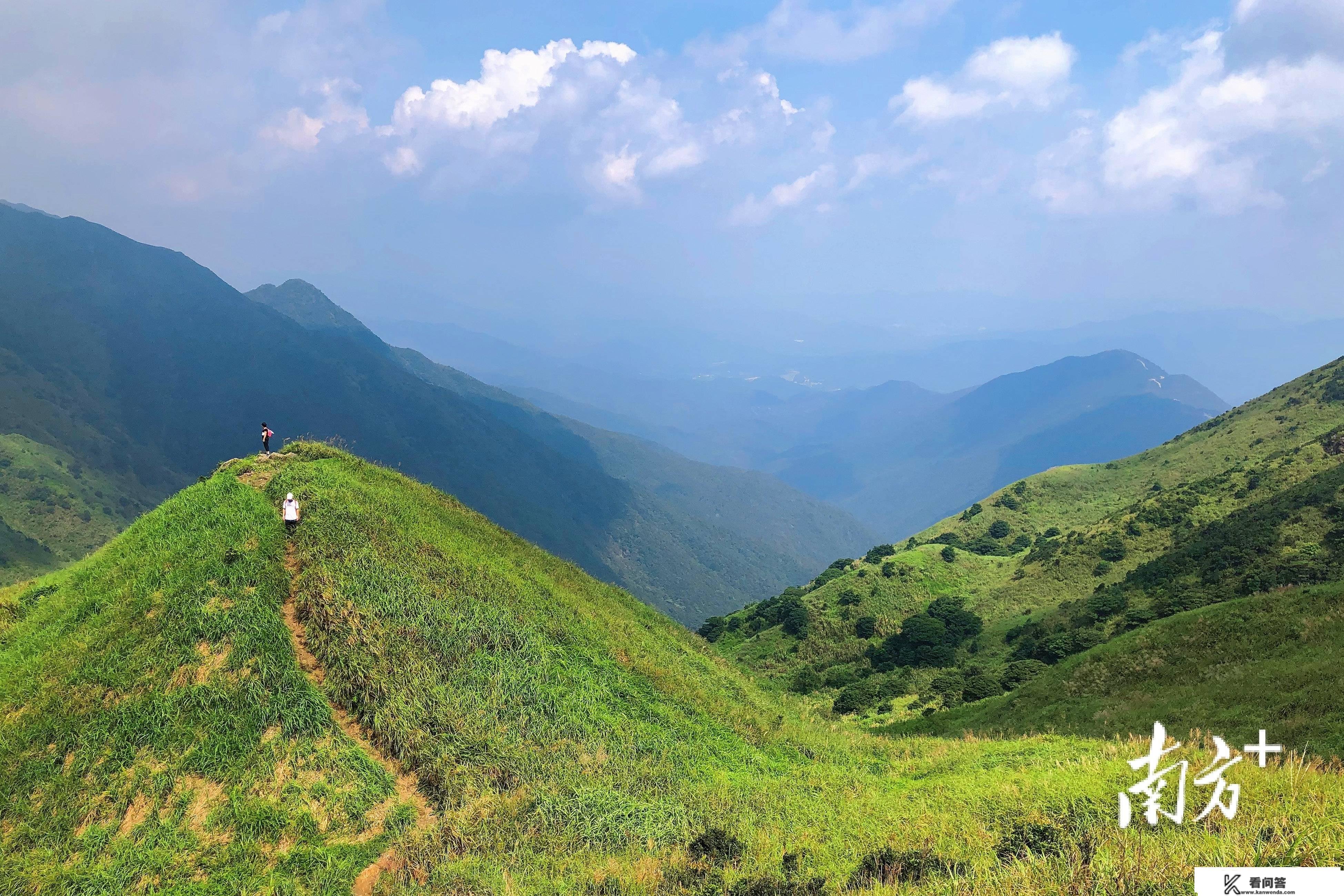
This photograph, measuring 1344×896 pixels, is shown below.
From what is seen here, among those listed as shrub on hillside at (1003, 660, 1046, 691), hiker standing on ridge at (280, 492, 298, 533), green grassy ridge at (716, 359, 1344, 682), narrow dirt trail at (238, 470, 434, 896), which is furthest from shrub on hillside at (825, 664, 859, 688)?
hiker standing on ridge at (280, 492, 298, 533)

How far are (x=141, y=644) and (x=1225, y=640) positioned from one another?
38.0m

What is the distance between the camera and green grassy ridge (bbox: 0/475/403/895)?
41.1 feet

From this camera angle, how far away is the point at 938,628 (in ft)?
185

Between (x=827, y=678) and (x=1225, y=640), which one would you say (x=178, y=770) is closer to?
(x=1225, y=640)

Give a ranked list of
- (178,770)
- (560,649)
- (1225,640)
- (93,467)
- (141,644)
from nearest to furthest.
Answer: (178,770) < (141,644) < (560,649) < (1225,640) < (93,467)

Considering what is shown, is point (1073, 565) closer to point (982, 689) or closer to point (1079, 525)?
point (982, 689)

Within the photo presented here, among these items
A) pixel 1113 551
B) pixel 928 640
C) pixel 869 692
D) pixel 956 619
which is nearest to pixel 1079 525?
pixel 1113 551

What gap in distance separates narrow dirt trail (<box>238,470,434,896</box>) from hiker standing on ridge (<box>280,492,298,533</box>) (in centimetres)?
87

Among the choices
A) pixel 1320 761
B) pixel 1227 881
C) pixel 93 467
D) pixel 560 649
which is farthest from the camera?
pixel 93 467

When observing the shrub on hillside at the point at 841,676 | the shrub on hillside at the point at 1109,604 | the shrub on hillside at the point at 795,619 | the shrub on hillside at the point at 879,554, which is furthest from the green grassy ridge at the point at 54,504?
the shrub on hillside at the point at 1109,604

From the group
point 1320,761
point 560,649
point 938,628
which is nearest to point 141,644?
point 560,649

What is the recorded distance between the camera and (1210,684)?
22.9m

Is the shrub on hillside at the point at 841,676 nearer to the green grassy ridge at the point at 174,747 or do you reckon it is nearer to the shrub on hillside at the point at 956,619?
the shrub on hillside at the point at 956,619

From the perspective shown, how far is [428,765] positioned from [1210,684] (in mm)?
26556
